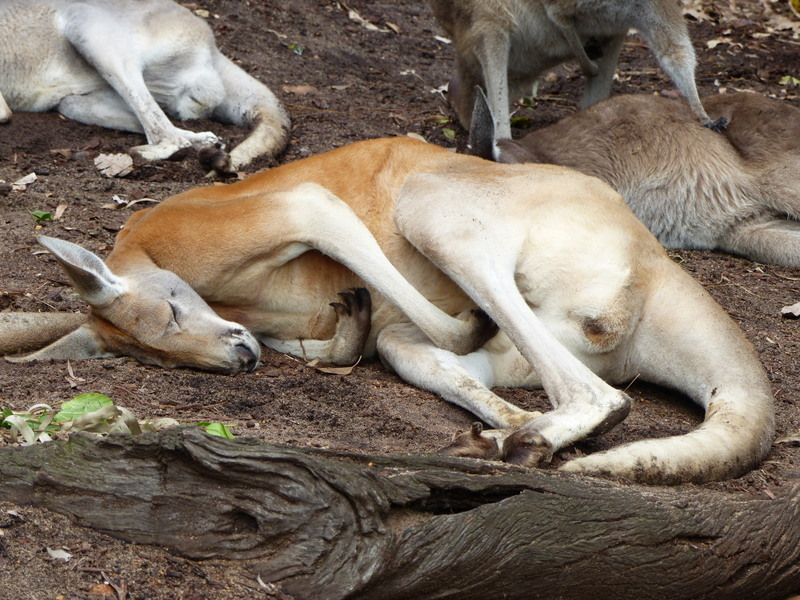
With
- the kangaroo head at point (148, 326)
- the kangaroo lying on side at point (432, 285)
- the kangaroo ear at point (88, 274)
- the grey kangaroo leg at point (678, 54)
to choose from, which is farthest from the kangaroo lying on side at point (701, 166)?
the kangaroo ear at point (88, 274)

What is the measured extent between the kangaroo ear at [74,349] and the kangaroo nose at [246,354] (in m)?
0.60

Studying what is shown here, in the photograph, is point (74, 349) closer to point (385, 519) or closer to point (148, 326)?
point (148, 326)

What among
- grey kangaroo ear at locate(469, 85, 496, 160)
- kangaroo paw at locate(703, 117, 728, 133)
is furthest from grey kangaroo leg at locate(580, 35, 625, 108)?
grey kangaroo ear at locate(469, 85, 496, 160)

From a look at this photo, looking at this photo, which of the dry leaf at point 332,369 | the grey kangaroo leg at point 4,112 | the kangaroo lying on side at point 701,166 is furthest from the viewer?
the grey kangaroo leg at point 4,112

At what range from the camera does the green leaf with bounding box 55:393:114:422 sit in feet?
10.9

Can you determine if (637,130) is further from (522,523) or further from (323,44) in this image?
(522,523)

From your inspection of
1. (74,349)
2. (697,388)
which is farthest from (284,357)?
(697,388)

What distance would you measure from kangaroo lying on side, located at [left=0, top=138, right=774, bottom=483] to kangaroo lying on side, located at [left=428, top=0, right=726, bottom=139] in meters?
2.88

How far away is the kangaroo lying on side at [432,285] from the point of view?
12.4 ft

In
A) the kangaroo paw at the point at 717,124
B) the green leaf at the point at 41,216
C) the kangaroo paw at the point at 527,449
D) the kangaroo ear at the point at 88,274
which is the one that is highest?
the kangaroo paw at the point at 717,124

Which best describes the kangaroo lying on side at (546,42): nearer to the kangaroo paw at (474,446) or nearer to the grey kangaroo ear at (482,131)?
the grey kangaroo ear at (482,131)

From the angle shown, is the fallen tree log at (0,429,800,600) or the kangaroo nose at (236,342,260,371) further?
the kangaroo nose at (236,342,260,371)

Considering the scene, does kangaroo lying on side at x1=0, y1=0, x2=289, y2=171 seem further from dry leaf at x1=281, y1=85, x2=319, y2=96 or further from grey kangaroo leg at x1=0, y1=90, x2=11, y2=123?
dry leaf at x1=281, y1=85, x2=319, y2=96

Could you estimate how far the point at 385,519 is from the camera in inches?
103
